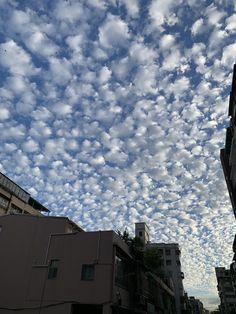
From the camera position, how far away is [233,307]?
95.6 m

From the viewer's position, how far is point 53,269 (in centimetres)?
2342

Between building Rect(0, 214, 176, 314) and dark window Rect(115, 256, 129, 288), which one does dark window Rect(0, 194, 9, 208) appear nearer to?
building Rect(0, 214, 176, 314)

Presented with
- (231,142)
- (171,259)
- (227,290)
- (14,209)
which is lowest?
(227,290)

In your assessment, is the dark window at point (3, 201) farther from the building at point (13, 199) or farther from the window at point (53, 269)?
the window at point (53, 269)

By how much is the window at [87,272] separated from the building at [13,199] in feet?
115

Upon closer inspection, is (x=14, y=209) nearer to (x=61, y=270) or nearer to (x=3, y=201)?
(x=3, y=201)

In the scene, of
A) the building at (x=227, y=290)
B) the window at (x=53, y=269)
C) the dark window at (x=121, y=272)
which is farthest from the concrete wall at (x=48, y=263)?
the building at (x=227, y=290)

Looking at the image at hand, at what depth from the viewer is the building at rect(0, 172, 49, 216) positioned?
5406cm

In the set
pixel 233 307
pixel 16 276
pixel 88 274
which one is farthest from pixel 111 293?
pixel 233 307

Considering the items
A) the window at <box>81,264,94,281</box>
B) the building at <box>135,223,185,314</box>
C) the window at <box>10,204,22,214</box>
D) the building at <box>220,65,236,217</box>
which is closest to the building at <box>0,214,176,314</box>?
the window at <box>81,264,94,281</box>

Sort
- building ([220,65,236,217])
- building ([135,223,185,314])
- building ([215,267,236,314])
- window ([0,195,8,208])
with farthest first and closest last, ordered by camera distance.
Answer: building ([215,267,236,314]) → building ([135,223,185,314]) → window ([0,195,8,208]) → building ([220,65,236,217])

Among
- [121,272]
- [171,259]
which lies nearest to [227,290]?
[171,259]

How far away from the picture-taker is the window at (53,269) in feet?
75.9

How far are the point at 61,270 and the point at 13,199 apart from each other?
37.6 metres
